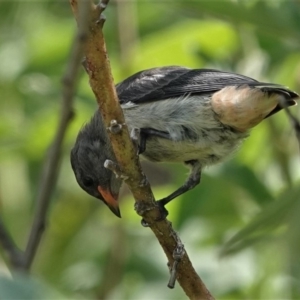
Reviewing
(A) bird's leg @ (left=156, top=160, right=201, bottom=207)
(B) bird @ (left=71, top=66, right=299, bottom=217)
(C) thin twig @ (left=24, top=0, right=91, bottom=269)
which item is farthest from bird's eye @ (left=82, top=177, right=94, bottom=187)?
(C) thin twig @ (left=24, top=0, right=91, bottom=269)

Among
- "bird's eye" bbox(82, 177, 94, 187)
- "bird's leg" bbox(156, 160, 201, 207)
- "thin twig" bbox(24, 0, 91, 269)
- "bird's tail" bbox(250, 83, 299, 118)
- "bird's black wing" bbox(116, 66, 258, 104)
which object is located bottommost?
"thin twig" bbox(24, 0, 91, 269)

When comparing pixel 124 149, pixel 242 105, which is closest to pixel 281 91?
pixel 242 105

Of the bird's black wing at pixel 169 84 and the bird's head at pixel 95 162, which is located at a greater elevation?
the bird's black wing at pixel 169 84

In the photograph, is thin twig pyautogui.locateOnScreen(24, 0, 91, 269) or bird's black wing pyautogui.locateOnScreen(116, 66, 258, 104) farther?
bird's black wing pyautogui.locateOnScreen(116, 66, 258, 104)

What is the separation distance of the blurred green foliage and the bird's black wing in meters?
0.17

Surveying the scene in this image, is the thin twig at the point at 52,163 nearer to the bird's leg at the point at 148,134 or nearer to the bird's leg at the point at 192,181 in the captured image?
the bird's leg at the point at 192,181

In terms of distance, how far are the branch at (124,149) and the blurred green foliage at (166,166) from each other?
0.96 meters

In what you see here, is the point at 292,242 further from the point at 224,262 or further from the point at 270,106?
the point at 224,262

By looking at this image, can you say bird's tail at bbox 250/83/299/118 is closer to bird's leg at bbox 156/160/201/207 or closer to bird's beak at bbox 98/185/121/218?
bird's leg at bbox 156/160/201/207

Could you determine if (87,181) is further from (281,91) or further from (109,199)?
(281,91)

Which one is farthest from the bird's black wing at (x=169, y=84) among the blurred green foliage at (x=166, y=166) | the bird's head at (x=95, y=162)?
the bird's head at (x=95, y=162)

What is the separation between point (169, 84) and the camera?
4.16 meters

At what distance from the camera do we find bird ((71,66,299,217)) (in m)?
3.86

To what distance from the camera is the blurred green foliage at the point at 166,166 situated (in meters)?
4.18
